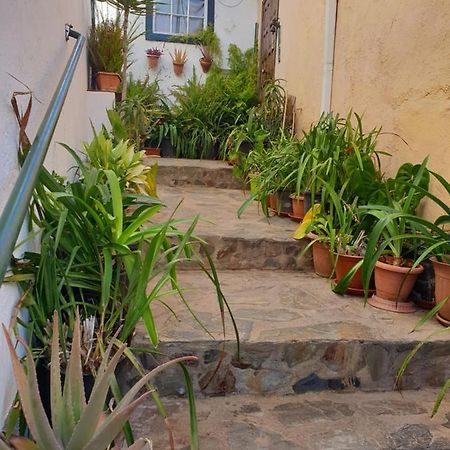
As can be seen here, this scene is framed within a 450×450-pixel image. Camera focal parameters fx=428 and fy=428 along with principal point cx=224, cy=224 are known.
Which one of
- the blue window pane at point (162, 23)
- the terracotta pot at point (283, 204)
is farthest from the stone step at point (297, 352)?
the blue window pane at point (162, 23)

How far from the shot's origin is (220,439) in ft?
3.79

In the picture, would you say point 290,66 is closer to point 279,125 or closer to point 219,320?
point 279,125

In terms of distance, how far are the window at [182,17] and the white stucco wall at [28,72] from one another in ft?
11.4

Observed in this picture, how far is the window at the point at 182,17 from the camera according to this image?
5.48 metres

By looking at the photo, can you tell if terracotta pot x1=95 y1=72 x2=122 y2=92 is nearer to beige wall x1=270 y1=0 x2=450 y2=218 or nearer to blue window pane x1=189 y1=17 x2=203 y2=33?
beige wall x1=270 y1=0 x2=450 y2=218

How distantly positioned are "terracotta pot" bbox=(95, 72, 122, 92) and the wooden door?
194 centimetres

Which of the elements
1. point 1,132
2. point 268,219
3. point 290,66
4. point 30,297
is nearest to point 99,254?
point 30,297

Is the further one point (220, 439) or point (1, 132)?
point (220, 439)

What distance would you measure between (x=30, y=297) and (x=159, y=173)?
2.50m

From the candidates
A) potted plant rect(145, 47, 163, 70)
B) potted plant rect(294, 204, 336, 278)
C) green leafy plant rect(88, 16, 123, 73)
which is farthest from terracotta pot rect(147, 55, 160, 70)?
potted plant rect(294, 204, 336, 278)

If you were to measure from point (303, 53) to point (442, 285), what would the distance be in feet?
8.72

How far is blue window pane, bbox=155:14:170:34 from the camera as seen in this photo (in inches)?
216

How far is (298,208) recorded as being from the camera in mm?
2520

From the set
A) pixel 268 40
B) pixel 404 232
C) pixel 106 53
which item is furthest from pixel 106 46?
pixel 404 232
